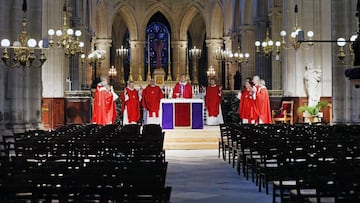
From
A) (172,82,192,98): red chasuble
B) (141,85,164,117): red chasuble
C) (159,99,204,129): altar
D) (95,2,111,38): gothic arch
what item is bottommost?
(159,99,204,129): altar

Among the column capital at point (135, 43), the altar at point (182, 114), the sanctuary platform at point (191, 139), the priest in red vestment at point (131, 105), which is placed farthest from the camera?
the column capital at point (135, 43)

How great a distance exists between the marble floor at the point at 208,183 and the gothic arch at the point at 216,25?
30.2 meters

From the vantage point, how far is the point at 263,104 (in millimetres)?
23172

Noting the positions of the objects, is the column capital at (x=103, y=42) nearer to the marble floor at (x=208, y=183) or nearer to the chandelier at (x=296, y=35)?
the chandelier at (x=296, y=35)

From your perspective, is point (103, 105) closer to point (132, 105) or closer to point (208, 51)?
point (132, 105)

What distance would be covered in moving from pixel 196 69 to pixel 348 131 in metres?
35.1

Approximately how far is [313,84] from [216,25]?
23158 millimetres

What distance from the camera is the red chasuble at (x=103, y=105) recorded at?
2408 centimetres

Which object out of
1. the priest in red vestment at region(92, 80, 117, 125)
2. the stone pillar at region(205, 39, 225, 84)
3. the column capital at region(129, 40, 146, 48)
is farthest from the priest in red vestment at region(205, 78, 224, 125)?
the column capital at region(129, 40, 146, 48)

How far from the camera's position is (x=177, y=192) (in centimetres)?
1066

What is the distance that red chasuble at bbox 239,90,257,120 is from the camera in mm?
23781

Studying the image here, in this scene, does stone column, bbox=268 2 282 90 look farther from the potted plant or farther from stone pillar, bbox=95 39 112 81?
stone pillar, bbox=95 39 112 81

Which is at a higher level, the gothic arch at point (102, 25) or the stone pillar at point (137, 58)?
the gothic arch at point (102, 25)

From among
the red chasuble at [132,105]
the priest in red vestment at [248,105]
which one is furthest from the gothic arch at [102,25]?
the priest in red vestment at [248,105]
